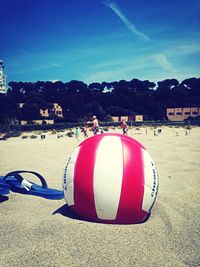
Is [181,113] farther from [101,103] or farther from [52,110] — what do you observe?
[52,110]

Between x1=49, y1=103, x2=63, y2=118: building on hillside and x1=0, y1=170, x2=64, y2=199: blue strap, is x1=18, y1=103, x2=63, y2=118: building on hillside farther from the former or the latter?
x1=0, y1=170, x2=64, y2=199: blue strap

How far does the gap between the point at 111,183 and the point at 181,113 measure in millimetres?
63616

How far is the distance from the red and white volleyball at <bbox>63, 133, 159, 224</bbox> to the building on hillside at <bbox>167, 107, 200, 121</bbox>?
203 feet

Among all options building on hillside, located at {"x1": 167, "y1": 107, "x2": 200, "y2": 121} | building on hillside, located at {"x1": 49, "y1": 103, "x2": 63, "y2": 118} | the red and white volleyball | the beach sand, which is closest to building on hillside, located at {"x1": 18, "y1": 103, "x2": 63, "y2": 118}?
building on hillside, located at {"x1": 49, "y1": 103, "x2": 63, "y2": 118}

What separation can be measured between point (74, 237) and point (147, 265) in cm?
111

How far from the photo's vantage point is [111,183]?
359 cm

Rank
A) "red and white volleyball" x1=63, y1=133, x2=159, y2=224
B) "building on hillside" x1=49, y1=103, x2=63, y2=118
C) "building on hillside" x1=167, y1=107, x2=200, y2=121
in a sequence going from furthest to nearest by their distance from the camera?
"building on hillside" x1=49, y1=103, x2=63, y2=118, "building on hillside" x1=167, y1=107, x2=200, y2=121, "red and white volleyball" x1=63, y1=133, x2=159, y2=224

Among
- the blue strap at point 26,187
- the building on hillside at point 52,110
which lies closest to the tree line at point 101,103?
the building on hillside at point 52,110

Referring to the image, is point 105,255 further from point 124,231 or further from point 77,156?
point 77,156

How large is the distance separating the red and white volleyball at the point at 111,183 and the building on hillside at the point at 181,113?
62.0 m

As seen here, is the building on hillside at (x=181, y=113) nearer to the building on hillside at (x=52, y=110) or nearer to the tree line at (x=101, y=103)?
the tree line at (x=101, y=103)

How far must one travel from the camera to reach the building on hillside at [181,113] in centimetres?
6334

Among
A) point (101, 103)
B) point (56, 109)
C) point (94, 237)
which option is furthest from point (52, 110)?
point (94, 237)

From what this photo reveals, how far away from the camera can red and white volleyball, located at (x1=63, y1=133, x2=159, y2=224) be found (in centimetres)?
359
